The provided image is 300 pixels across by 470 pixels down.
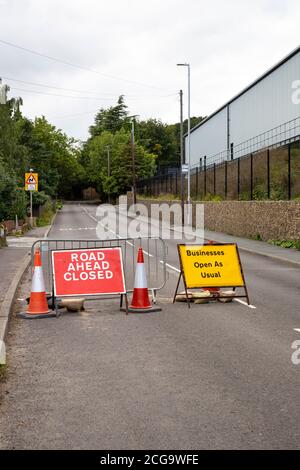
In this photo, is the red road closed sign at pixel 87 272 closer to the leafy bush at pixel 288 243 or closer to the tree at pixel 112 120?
the leafy bush at pixel 288 243

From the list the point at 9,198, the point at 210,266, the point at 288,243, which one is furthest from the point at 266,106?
the point at 210,266

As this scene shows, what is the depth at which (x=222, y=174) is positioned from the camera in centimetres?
4244

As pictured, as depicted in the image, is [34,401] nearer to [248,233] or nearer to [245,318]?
[245,318]

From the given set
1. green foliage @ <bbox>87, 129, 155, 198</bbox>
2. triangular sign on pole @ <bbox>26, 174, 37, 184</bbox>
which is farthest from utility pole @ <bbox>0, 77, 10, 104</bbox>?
green foliage @ <bbox>87, 129, 155, 198</bbox>

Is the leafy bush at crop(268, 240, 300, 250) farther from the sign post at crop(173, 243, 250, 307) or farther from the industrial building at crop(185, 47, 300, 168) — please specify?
the sign post at crop(173, 243, 250, 307)

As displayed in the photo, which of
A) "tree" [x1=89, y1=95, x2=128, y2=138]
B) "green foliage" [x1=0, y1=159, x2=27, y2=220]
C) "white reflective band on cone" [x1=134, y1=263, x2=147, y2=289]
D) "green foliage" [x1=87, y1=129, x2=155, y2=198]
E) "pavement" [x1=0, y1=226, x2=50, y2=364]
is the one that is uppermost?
"tree" [x1=89, y1=95, x2=128, y2=138]

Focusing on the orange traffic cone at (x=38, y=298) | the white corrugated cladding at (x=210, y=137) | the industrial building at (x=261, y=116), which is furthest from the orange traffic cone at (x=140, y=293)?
the white corrugated cladding at (x=210, y=137)

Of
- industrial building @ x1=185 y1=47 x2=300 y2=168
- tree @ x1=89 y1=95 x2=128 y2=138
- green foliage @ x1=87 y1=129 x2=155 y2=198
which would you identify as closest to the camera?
industrial building @ x1=185 y1=47 x2=300 y2=168

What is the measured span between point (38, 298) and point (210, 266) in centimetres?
328

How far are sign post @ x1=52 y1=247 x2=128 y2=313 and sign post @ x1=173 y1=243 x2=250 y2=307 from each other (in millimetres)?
1390

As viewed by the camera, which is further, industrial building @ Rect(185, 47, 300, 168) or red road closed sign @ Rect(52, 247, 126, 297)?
industrial building @ Rect(185, 47, 300, 168)

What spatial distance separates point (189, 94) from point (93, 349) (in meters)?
36.6

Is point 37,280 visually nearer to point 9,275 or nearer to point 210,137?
point 9,275

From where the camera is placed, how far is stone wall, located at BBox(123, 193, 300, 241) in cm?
2642
